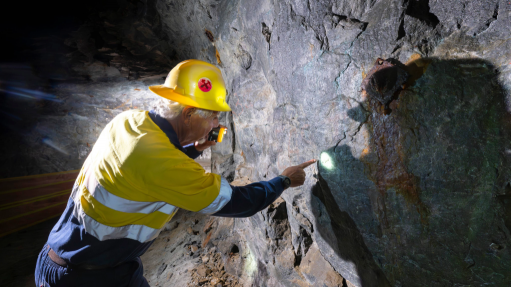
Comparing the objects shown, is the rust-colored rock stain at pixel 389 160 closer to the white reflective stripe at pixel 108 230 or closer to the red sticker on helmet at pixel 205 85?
the red sticker on helmet at pixel 205 85

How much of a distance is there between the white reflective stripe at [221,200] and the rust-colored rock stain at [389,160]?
872mm

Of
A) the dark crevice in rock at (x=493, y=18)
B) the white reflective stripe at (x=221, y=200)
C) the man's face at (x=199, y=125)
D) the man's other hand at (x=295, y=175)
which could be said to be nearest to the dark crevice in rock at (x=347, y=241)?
the man's other hand at (x=295, y=175)

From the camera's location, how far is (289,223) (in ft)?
7.52

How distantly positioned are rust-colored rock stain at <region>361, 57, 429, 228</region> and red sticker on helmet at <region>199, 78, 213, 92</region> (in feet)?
3.32

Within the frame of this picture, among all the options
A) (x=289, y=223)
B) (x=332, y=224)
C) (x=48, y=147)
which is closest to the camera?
(x=332, y=224)

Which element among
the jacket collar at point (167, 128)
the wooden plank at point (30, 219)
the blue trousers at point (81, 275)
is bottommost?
the wooden plank at point (30, 219)

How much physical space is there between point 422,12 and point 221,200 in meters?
1.44

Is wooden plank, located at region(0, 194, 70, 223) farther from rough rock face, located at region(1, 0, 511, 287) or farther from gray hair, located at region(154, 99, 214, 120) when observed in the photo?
gray hair, located at region(154, 99, 214, 120)

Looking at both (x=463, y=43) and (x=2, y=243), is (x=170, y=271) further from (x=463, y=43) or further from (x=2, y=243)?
(x=2, y=243)

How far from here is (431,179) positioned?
1136 mm

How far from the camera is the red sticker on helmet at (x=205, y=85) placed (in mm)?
1535

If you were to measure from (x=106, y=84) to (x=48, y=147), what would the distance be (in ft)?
8.14

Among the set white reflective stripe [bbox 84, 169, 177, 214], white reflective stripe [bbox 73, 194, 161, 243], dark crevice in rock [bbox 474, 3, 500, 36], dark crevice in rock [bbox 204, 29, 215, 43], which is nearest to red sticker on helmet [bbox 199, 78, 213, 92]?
white reflective stripe [bbox 84, 169, 177, 214]

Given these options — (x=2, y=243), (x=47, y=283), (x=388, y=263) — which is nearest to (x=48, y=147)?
(x=2, y=243)
